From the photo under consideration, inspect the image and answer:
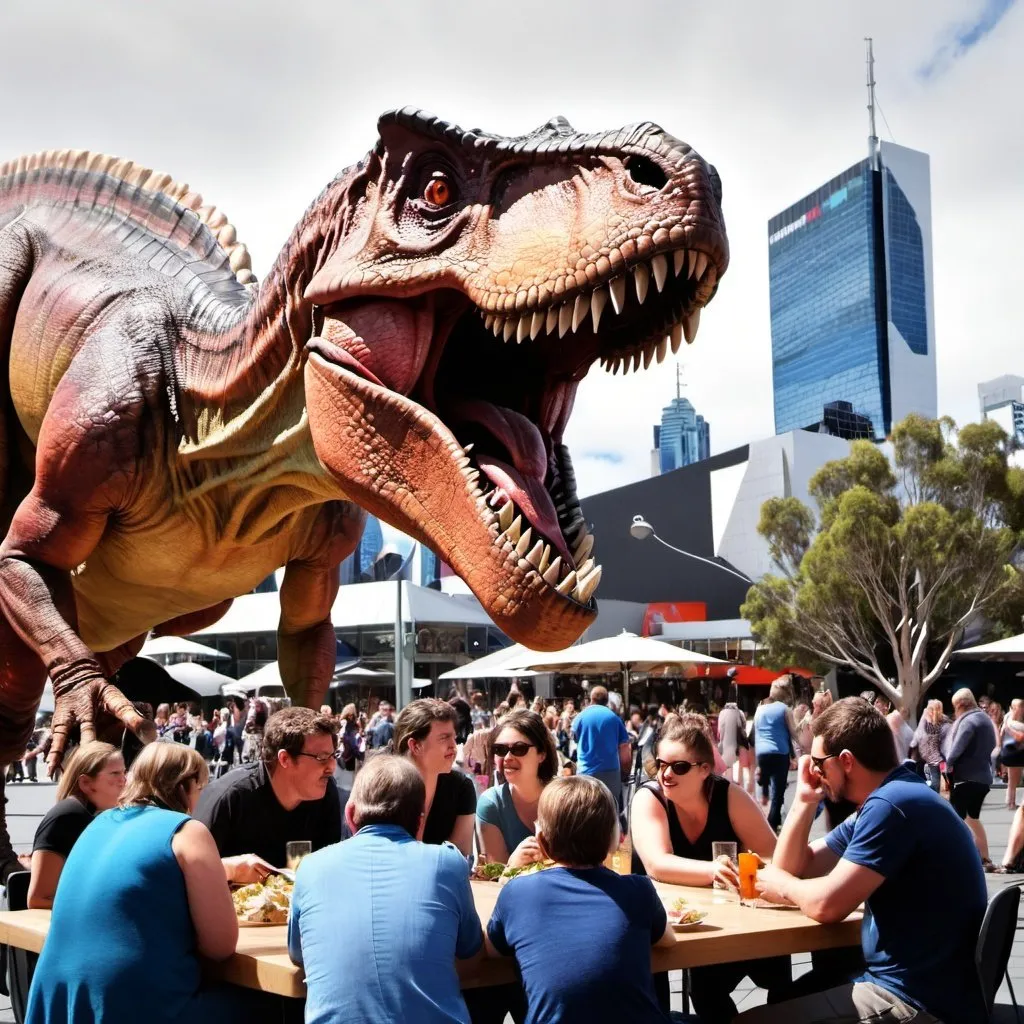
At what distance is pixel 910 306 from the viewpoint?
359 ft

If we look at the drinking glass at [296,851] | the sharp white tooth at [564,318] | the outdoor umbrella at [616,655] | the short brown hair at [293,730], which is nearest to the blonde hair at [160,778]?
the drinking glass at [296,851]

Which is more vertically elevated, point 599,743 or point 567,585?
→ point 567,585

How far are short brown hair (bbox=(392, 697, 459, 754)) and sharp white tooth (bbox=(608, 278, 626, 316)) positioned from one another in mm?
2213

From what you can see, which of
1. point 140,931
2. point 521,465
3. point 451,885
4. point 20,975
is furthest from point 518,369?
point 20,975

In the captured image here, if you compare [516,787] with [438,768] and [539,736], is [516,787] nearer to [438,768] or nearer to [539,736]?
[539,736]

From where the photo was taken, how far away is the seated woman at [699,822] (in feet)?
14.0

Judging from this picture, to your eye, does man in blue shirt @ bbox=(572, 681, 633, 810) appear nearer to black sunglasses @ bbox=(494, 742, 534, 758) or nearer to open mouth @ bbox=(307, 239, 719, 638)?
black sunglasses @ bbox=(494, 742, 534, 758)

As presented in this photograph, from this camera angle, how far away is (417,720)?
472 cm

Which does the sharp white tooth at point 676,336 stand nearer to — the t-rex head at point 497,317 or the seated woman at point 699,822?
the t-rex head at point 497,317

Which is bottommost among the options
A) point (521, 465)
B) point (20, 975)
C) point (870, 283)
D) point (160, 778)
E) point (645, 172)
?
point (20, 975)

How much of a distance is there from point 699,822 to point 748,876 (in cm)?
67

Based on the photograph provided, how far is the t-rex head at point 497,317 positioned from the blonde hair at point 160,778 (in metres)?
0.91

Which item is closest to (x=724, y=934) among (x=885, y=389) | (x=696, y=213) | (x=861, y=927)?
(x=861, y=927)

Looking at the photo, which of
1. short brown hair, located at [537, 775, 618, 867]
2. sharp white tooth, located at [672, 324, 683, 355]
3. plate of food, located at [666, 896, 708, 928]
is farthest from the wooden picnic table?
sharp white tooth, located at [672, 324, 683, 355]
